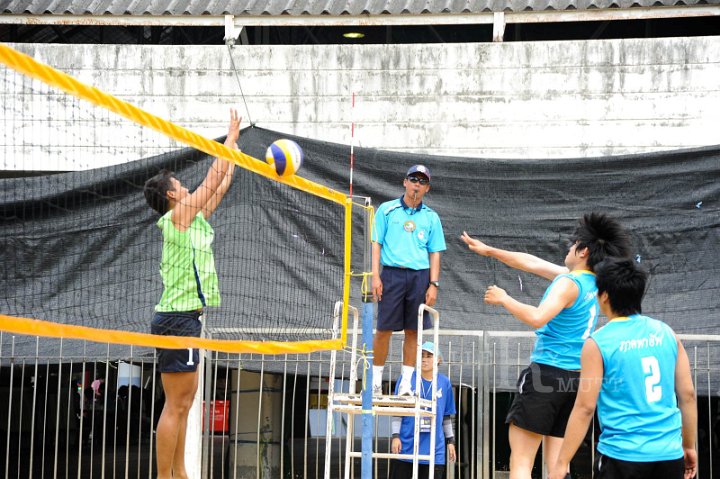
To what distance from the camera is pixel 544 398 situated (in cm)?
635

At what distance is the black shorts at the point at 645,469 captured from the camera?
16.3ft

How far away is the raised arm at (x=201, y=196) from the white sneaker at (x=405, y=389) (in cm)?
219

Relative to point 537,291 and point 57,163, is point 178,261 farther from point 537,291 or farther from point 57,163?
point 57,163

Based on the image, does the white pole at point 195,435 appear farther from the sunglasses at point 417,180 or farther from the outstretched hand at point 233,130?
the outstretched hand at point 233,130

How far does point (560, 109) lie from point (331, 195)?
15.0ft

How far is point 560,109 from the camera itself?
1097 cm

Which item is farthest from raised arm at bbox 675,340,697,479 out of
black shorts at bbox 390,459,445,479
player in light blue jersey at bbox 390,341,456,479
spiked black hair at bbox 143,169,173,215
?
spiked black hair at bbox 143,169,173,215

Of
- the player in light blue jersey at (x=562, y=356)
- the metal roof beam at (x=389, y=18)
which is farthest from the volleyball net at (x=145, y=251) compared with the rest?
the player in light blue jersey at (x=562, y=356)

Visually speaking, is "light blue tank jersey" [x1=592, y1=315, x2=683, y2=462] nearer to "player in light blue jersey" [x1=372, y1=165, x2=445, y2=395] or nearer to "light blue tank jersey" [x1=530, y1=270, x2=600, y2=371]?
"light blue tank jersey" [x1=530, y1=270, x2=600, y2=371]

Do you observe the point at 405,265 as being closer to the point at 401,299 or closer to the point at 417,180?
the point at 401,299

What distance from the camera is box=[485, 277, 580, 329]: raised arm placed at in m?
5.60

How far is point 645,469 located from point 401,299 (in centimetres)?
321

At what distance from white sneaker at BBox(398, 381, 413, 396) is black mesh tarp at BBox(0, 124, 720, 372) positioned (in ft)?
6.22

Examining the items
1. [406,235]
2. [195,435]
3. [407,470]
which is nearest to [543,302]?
[406,235]
